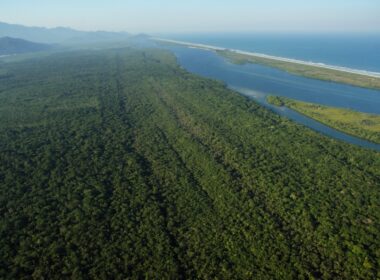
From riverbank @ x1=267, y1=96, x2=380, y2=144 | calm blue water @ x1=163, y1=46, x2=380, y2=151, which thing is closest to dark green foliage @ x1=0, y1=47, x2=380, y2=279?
calm blue water @ x1=163, y1=46, x2=380, y2=151

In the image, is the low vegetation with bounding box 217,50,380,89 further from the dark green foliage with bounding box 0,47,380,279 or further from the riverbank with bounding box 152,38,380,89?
the dark green foliage with bounding box 0,47,380,279

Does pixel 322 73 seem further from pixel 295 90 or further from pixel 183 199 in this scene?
pixel 183 199

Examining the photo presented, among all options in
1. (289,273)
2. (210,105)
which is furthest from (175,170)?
(210,105)

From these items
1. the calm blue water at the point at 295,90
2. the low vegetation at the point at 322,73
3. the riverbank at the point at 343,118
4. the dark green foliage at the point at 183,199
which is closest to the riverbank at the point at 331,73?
the low vegetation at the point at 322,73

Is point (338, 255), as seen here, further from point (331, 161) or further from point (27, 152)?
point (27, 152)

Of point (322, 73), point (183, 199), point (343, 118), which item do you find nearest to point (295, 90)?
point (322, 73)
